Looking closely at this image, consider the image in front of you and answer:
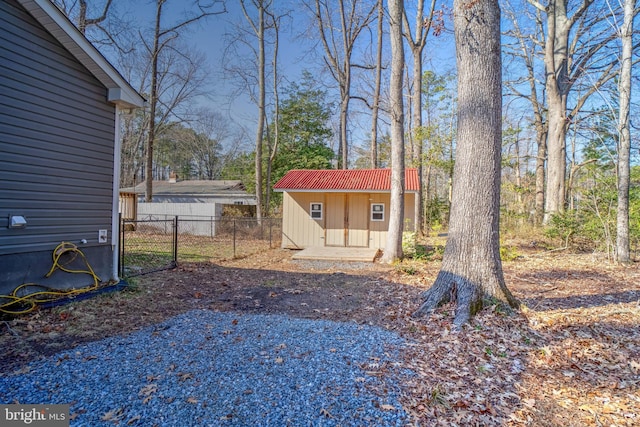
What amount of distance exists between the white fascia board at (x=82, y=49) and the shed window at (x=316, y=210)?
7380 mm

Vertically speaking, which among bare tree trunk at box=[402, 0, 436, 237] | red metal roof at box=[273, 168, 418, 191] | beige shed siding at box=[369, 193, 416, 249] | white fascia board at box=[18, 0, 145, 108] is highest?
bare tree trunk at box=[402, 0, 436, 237]

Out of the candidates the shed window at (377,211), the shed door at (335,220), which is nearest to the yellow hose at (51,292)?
the shed door at (335,220)

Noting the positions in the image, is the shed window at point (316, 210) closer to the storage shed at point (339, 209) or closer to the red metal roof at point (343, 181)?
the storage shed at point (339, 209)

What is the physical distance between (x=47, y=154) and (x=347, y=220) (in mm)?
9119

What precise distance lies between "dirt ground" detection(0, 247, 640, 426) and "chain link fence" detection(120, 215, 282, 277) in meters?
1.17

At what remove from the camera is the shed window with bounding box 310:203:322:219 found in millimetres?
12617

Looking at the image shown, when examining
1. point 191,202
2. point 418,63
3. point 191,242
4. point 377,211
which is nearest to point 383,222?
point 377,211

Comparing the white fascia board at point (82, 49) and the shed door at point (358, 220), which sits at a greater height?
the white fascia board at point (82, 49)

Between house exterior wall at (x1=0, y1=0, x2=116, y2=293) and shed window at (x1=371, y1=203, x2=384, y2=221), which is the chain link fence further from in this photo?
shed window at (x1=371, y1=203, x2=384, y2=221)

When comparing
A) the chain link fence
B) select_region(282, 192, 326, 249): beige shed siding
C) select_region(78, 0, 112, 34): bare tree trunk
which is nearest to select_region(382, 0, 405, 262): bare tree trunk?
select_region(282, 192, 326, 249): beige shed siding

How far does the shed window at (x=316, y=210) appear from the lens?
12.6m

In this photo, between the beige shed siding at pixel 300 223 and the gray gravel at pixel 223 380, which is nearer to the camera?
the gray gravel at pixel 223 380

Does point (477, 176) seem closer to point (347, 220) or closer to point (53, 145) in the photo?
point (53, 145)

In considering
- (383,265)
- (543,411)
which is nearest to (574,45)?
(383,265)
